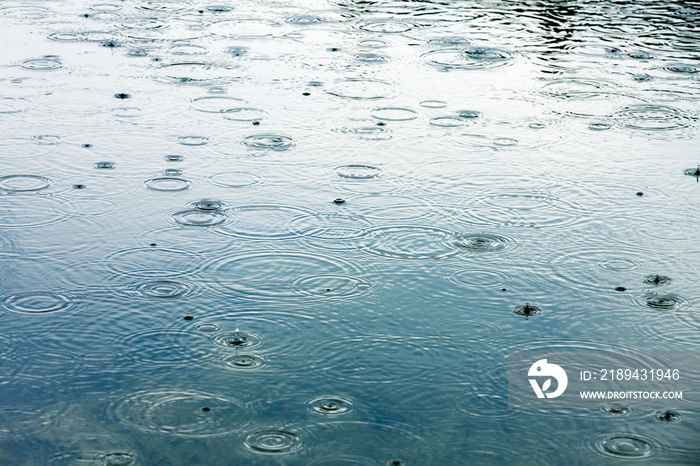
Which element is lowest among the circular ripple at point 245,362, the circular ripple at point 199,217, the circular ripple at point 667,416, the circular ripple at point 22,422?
the circular ripple at point 22,422

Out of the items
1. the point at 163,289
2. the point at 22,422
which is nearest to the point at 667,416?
the point at 163,289

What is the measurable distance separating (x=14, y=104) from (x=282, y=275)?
3.30m

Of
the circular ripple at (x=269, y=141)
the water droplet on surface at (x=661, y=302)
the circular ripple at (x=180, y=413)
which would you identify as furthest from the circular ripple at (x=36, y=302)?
the water droplet on surface at (x=661, y=302)

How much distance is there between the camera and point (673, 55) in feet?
27.5

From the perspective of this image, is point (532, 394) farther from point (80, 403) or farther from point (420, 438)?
point (80, 403)

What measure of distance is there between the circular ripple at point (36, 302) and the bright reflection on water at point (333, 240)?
0.5 inches

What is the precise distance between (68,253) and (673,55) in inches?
226

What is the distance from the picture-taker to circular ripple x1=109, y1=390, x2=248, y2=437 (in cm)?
356

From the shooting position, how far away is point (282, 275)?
15.5 feet

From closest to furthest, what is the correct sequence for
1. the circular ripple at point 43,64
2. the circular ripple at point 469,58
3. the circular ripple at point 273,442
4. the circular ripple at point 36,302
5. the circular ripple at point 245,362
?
the circular ripple at point 273,442 → the circular ripple at point 245,362 → the circular ripple at point 36,302 → the circular ripple at point 43,64 → the circular ripple at point 469,58

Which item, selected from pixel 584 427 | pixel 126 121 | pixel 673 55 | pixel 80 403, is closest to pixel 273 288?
pixel 80 403

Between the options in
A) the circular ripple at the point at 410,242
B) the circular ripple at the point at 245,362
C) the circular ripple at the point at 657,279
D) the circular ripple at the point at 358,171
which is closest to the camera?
the circular ripple at the point at 245,362

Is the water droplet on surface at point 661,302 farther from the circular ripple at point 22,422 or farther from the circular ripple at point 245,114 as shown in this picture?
the circular ripple at point 245,114

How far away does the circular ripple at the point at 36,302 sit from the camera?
4367 millimetres
